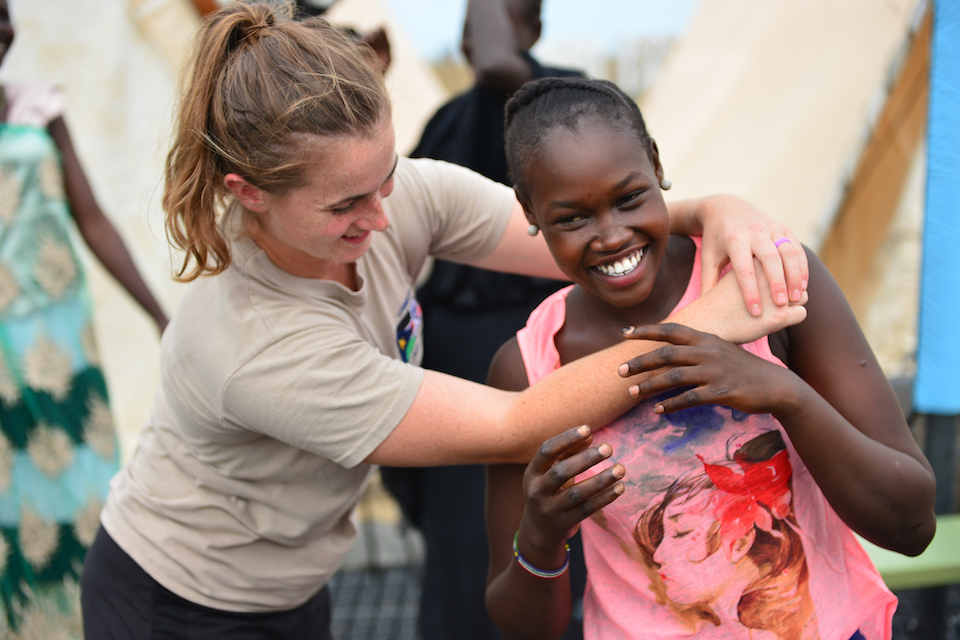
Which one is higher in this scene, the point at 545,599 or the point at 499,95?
the point at 499,95

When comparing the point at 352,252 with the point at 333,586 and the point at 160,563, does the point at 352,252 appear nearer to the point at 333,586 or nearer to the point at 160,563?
the point at 160,563

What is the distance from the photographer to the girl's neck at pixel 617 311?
123cm

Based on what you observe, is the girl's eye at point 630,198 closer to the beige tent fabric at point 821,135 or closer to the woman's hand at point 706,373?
the woman's hand at point 706,373

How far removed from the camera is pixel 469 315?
2.36 meters

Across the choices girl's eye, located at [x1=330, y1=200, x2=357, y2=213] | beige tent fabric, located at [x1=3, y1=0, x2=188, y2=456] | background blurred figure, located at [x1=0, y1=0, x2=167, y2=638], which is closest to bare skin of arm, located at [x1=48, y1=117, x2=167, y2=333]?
background blurred figure, located at [x1=0, y1=0, x2=167, y2=638]

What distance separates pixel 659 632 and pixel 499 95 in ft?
5.43

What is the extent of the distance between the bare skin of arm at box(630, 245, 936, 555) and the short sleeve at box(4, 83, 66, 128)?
1.89 m

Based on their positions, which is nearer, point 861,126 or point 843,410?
point 843,410

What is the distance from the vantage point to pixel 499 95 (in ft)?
7.60

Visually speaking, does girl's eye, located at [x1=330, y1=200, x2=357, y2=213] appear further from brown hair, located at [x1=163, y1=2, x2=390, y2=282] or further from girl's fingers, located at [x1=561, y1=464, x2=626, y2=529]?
girl's fingers, located at [x1=561, y1=464, x2=626, y2=529]

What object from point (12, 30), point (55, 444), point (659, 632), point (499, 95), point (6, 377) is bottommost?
point (55, 444)

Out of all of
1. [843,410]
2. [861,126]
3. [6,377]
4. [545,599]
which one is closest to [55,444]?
[6,377]

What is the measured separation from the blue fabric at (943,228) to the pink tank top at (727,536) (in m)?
1.28

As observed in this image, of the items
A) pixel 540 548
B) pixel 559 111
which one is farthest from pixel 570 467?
pixel 559 111
